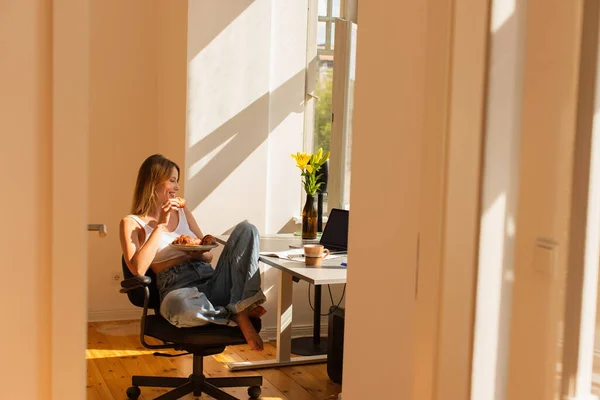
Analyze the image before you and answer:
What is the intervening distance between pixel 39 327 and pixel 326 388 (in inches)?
105

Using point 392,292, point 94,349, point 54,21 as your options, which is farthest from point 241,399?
point 54,21

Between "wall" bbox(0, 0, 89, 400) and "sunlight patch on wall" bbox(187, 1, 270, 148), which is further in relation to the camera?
"sunlight patch on wall" bbox(187, 1, 270, 148)

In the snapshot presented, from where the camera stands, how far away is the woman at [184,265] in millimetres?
3211

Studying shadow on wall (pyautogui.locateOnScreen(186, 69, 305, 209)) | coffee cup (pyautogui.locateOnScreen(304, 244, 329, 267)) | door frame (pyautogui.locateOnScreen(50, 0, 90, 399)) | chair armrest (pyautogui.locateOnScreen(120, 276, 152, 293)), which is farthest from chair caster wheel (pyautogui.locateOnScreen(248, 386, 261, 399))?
door frame (pyautogui.locateOnScreen(50, 0, 90, 399))

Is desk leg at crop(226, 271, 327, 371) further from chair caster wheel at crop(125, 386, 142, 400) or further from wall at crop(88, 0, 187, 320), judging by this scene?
wall at crop(88, 0, 187, 320)

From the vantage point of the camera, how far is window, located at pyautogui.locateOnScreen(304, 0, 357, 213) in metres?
4.48

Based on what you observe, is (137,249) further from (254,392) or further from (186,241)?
(254,392)

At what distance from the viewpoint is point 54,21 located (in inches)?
49.3

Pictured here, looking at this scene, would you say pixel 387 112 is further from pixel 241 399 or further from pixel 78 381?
pixel 241 399

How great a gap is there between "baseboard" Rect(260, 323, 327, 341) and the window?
31.7 inches

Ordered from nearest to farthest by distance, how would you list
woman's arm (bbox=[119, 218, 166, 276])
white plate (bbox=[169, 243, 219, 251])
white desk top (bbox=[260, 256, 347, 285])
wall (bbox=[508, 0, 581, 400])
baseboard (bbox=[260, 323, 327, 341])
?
wall (bbox=[508, 0, 581, 400]) → white desk top (bbox=[260, 256, 347, 285]) → woman's arm (bbox=[119, 218, 166, 276]) → white plate (bbox=[169, 243, 219, 251]) → baseboard (bbox=[260, 323, 327, 341])

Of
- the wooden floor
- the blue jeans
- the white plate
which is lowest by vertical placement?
the wooden floor

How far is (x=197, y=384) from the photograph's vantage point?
3.46m

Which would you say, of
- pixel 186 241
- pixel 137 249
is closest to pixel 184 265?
pixel 186 241
